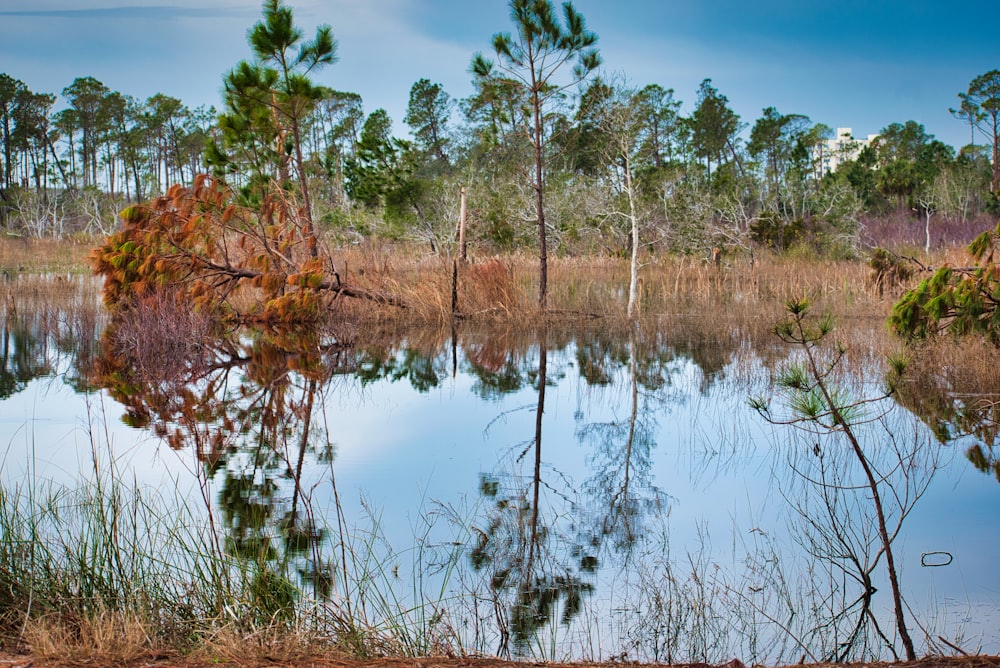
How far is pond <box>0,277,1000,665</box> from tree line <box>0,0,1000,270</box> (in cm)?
546

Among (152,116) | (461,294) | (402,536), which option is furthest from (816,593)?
(152,116)

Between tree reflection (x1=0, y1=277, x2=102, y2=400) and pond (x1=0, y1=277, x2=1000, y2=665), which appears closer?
pond (x1=0, y1=277, x2=1000, y2=665)

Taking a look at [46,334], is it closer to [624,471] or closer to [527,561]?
[624,471]

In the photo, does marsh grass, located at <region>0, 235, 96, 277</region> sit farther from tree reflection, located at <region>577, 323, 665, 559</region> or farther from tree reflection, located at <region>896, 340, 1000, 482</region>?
tree reflection, located at <region>896, 340, 1000, 482</region>

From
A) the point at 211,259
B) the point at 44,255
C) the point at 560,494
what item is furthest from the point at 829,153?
the point at 560,494

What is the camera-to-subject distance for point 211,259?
46.8ft

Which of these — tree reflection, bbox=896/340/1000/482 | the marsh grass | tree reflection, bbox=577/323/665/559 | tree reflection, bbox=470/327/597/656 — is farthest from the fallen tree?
Result: the marsh grass

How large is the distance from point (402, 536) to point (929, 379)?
6.17m

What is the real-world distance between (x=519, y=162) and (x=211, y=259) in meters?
14.1

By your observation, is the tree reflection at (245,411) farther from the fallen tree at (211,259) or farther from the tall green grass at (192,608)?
the fallen tree at (211,259)

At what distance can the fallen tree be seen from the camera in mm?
13469

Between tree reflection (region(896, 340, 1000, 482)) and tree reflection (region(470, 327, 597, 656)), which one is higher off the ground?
tree reflection (region(896, 340, 1000, 482))

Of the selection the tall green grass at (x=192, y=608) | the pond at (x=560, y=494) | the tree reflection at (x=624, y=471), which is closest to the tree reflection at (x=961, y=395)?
the pond at (x=560, y=494)

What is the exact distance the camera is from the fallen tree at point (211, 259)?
44.2 ft
